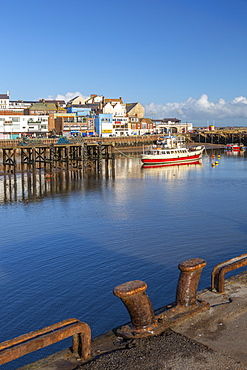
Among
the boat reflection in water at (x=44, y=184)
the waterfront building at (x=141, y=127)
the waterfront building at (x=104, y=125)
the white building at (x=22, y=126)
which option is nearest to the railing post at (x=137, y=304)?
the boat reflection in water at (x=44, y=184)

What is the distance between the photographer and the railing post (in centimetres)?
711

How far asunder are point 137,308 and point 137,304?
8 cm

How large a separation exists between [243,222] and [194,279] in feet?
58.8

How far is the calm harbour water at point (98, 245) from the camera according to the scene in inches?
540

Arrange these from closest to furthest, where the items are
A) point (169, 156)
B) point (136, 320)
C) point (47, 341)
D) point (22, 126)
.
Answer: point (47, 341) < point (136, 320) < point (169, 156) < point (22, 126)

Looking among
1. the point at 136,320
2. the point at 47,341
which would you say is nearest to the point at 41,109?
the point at 136,320

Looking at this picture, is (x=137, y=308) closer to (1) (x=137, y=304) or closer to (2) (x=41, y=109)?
(1) (x=137, y=304)

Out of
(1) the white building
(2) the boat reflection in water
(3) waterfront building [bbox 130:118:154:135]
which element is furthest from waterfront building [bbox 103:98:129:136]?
(2) the boat reflection in water

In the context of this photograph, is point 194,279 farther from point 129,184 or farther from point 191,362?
point 129,184

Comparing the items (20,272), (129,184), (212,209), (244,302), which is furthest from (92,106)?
(244,302)

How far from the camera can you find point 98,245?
20828 mm

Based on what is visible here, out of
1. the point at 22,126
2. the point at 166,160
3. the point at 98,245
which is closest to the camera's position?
the point at 98,245

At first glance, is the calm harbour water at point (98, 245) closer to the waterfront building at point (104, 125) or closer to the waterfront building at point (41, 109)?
the waterfront building at point (104, 125)

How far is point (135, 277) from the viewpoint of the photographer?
16172 millimetres
